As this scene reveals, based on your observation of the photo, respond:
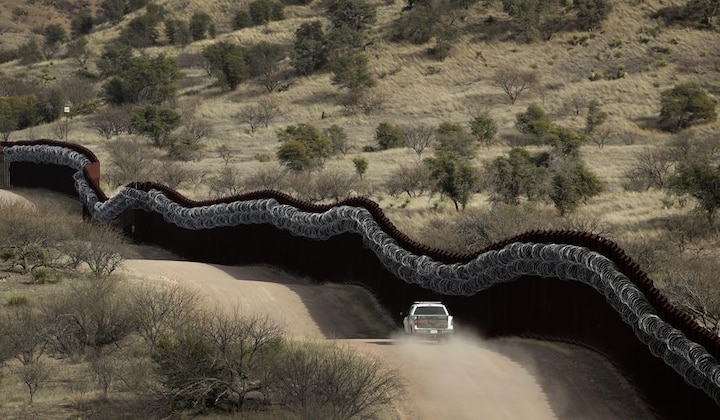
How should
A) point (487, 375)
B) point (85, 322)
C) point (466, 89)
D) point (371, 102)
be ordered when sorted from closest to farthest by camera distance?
point (487, 375)
point (85, 322)
point (371, 102)
point (466, 89)

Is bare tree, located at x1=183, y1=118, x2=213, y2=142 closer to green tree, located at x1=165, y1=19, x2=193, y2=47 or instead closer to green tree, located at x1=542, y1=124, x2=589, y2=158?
green tree, located at x1=542, y1=124, x2=589, y2=158

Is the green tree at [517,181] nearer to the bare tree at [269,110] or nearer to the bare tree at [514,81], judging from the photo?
the bare tree at [514,81]

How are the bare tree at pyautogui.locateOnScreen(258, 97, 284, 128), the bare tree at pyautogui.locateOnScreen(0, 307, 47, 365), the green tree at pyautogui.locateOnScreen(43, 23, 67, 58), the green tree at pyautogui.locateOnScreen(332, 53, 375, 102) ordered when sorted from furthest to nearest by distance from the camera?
the green tree at pyautogui.locateOnScreen(43, 23, 67, 58), the green tree at pyautogui.locateOnScreen(332, 53, 375, 102), the bare tree at pyautogui.locateOnScreen(258, 97, 284, 128), the bare tree at pyautogui.locateOnScreen(0, 307, 47, 365)

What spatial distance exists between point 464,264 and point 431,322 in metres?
2.48

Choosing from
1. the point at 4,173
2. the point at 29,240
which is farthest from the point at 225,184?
the point at 29,240

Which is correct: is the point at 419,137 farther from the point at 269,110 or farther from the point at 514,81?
the point at 269,110

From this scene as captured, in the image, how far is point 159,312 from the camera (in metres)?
28.3

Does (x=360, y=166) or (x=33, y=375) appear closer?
(x=33, y=375)

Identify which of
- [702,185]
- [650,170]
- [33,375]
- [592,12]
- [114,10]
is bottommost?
[114,10]

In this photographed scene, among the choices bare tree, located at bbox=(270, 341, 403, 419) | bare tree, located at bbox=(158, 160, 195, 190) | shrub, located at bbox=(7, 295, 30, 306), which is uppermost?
bare tree, located at bbox=(270, 341, 403, 419)

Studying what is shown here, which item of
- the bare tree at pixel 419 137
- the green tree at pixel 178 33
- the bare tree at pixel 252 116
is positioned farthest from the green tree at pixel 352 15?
the bare tree at pixel 419 137

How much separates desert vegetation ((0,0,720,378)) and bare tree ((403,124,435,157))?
0.19m

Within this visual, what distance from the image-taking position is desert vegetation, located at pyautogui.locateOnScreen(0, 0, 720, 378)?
180ft

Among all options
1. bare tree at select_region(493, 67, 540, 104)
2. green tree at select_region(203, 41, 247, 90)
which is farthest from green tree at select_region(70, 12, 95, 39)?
bare tree at select_region(493, 67, 540, 104)
